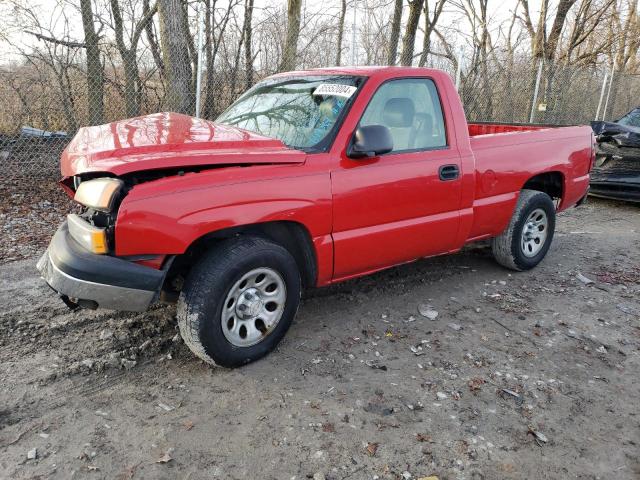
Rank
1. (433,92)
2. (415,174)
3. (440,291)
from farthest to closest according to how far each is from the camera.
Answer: (440,291) → (433,92) → (415,174)

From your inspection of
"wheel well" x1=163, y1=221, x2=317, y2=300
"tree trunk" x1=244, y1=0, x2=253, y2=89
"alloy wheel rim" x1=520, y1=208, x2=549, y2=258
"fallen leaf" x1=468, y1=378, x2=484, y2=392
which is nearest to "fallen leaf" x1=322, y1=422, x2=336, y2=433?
"fallen leaf" x1=468, y1=378, x2=484, y2=392

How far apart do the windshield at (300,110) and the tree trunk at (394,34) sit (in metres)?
7.88

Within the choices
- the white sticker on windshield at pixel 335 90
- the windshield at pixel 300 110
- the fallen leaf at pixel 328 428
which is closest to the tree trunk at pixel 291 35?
the windshield at pixel 300 110

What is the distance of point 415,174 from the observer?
12.1 feet

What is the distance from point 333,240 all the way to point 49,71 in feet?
19.6

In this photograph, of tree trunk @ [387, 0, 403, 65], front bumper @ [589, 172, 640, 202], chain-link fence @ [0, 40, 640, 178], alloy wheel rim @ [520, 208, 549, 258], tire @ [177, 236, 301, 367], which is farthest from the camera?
tree trunk @ [387, 0, 403, 65]

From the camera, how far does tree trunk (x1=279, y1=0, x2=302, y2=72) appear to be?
29.0ft

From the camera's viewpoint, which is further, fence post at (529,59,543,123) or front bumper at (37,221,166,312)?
fence post at (529,59,543,123)

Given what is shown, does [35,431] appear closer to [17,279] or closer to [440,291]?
[17,279]

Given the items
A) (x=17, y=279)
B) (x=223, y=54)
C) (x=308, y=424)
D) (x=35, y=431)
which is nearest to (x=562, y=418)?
(x=308, y=424)

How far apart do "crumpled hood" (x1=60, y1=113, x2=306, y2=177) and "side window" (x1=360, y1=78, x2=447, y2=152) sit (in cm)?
78

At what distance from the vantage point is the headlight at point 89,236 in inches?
104

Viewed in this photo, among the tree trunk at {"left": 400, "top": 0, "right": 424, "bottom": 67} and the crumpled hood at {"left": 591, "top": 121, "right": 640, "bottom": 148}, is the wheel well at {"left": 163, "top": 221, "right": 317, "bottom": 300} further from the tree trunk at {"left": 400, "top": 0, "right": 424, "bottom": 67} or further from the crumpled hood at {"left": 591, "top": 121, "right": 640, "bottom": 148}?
the tree trunk at {"left": 400, "top": 0, "right": 424, "bottom": 67}

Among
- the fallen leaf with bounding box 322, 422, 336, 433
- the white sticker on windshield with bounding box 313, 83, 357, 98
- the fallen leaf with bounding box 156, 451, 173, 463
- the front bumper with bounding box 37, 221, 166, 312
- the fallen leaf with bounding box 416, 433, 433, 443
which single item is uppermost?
the white sticker on windshield with bounding box 313, 83, 357, 98
